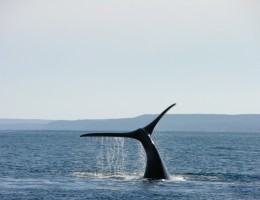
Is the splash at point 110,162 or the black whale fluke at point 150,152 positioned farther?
the splash at point 110,162

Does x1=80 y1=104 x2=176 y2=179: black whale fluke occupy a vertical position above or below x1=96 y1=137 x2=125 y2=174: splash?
above

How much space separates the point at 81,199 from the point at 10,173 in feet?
48.0

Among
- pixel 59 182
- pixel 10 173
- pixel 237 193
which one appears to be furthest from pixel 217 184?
pixel 10 173

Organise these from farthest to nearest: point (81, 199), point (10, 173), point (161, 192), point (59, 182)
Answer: point (10, 173), point (59, 182), point (161, 192), point (81, 199)

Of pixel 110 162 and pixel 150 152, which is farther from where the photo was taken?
pixel 110 162

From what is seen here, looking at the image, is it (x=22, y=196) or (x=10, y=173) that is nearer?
(x=22, y=196)

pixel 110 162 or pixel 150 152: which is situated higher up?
pixel 150 152

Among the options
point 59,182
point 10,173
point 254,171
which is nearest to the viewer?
point 59,182

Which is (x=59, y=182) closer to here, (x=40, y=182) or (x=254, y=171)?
(x=40, y=182)

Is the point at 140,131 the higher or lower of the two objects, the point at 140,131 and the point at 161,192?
the higher

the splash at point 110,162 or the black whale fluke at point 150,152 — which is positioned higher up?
the black whale fluke at point 150,152

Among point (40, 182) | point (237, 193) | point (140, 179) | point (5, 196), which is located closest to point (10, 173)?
point (40, 182)

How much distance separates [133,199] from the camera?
28.5 metres

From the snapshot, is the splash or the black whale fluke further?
the splash
